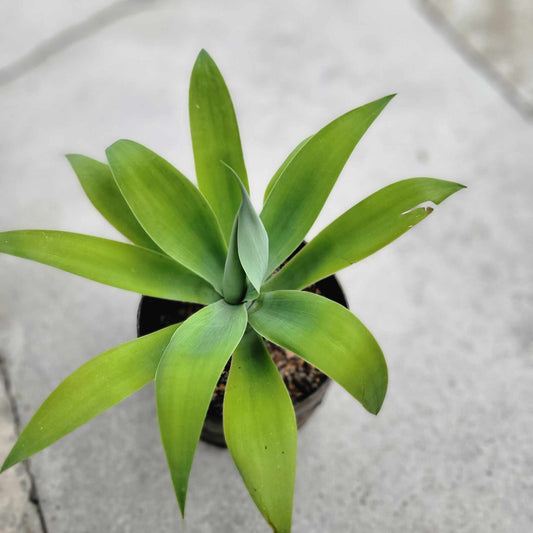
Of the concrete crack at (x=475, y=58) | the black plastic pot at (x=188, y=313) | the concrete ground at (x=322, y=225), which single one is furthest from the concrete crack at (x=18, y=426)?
the concrete crack at (x=475, y=58)

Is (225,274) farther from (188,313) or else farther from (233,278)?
(188,313)

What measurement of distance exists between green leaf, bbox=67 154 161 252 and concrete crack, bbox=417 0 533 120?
1.32 meters

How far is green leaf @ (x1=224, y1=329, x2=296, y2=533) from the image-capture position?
0.74 m

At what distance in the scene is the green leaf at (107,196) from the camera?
0.88 meters

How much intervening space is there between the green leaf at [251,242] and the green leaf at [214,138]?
0.12 m

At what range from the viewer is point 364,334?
2.42ft

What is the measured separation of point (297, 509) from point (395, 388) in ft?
1.20

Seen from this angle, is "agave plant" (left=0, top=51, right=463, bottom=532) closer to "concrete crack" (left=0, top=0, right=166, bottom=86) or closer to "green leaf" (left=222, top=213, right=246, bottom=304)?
"green leaf" (left=222, top=213, right=246, bottom=304)

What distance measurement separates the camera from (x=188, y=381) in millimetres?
745

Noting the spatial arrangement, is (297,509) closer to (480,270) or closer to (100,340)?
(100,340)

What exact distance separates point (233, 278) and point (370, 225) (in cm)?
22

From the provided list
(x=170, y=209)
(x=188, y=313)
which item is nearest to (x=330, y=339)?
(x=170, y=209)

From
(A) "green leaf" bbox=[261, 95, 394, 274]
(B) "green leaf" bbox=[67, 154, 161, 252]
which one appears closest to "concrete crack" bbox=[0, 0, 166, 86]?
(B) "green leaf" bbox=[67, 154, 161, 252]

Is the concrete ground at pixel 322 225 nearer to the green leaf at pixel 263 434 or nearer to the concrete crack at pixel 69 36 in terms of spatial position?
the concrete crack at pixel 69 36
